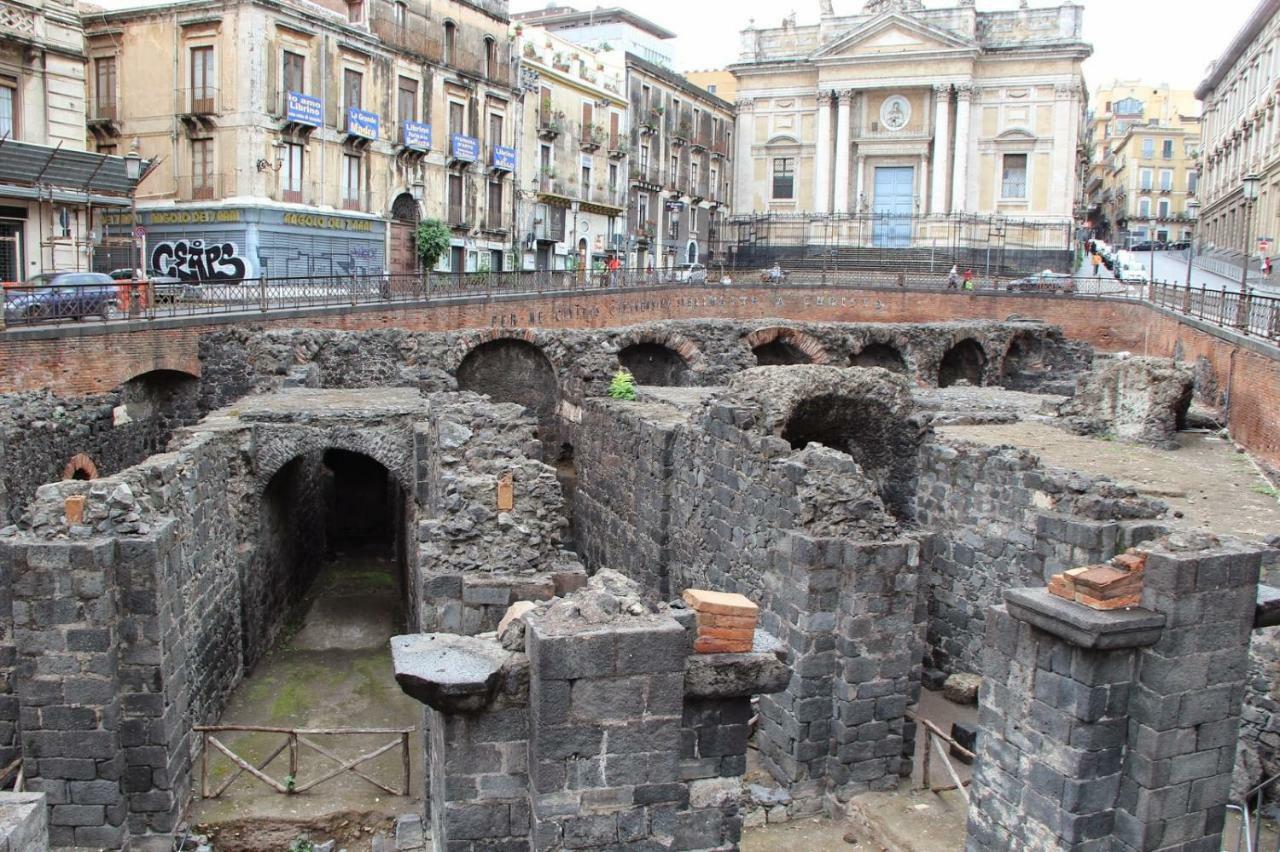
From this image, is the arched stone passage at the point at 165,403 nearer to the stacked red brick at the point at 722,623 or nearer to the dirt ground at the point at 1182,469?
the dirt ground at the point at 1182,469

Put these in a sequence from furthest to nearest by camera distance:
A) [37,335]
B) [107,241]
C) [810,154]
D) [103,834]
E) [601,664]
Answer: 1. [810,154]
2. [107,241]
3. [37,335]
4. [103,834]
5. [601,664]

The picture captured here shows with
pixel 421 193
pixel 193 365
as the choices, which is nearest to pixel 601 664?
pixel 193 365

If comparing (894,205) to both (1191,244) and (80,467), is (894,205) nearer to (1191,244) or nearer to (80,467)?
(1191,244)

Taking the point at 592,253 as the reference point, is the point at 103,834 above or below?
below

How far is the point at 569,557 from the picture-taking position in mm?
9086

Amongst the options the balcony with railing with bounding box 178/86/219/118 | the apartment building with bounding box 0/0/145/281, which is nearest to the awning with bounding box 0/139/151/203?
the apartment building with bounding box 0/0/145/281

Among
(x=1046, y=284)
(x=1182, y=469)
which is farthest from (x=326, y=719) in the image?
(x=1046, y=284)

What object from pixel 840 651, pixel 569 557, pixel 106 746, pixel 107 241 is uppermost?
pixel 107 241

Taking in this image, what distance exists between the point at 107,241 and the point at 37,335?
12.2 m

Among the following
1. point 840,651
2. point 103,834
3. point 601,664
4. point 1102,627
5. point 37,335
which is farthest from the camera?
point 37,335

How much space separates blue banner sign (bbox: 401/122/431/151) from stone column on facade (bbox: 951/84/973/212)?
872 inches

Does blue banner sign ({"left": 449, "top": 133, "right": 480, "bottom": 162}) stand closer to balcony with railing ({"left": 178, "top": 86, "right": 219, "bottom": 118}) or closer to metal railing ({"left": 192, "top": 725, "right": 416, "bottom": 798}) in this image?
balcony with railing ({"left": 178, "top": 86, "right": 219, "bottom": 118})

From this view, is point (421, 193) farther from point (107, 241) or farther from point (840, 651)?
point (840, 651)

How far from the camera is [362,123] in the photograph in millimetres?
35844
